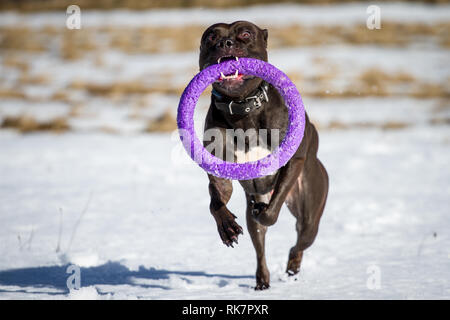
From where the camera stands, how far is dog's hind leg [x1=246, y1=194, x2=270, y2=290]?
3.76 metres

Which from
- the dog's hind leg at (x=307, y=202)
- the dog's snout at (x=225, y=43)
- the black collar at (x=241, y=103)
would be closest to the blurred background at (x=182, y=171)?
the dog's hind leg at (x=307, y=202)

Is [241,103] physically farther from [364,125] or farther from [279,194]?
[364,125]

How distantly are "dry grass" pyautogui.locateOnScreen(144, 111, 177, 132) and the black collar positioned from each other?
773 cm

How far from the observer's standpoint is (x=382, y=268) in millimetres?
4055

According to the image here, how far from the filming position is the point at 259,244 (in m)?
3.85

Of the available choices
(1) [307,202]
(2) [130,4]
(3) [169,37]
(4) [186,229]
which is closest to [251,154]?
(1) [307,202]

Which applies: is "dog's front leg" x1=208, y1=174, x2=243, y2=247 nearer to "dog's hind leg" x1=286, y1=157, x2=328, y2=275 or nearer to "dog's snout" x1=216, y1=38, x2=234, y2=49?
"dog's hind leg" x1=286, y1=157, x2=328, y2=275

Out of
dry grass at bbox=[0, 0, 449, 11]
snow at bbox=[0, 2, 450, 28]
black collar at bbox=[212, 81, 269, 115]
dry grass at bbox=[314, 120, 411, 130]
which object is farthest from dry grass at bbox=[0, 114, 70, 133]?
dry grass at bbox=[0, 0, 449, 11]

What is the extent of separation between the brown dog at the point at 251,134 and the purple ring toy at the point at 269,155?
0.09m

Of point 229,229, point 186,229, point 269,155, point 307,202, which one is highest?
point 269,155

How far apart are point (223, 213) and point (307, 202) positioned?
767 millimetres
